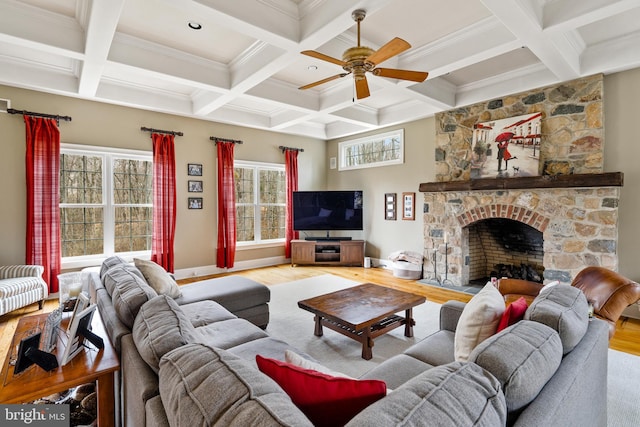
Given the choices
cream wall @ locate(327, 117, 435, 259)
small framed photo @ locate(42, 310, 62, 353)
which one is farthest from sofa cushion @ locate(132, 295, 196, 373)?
cream wall @ locate(327, 117, 435, 259)

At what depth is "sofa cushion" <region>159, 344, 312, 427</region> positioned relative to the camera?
0.79 meters

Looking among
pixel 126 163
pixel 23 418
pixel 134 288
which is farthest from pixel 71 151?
pixel 23 418

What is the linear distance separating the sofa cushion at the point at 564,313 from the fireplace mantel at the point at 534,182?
278cm

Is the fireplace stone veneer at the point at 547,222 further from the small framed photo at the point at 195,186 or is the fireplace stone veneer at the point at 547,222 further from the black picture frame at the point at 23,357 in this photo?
the black picture frame at the point at 23,357

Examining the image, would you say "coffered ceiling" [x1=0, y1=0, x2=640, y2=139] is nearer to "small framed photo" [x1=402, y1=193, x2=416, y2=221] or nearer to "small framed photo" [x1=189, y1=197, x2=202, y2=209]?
"small framed photo" [x1=189, y1=197, x2=202, y2=209]

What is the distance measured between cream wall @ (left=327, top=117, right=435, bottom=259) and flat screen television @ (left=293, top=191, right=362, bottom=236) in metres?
0.29

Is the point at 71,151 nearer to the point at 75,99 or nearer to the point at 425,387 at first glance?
the point at 75,99

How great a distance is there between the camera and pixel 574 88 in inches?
157

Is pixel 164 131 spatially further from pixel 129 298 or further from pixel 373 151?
pixel 129 298

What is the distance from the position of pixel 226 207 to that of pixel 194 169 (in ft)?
2.83

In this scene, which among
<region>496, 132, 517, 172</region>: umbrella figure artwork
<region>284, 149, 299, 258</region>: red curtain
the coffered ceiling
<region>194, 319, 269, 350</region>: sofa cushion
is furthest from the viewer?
<region>284, 149, 299, 258</region>: red curtain

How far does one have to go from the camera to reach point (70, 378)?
1429 millimetres

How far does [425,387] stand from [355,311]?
79.3 inches

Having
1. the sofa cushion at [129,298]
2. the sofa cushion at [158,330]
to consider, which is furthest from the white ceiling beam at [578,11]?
the sofa cushion at [129,298]
